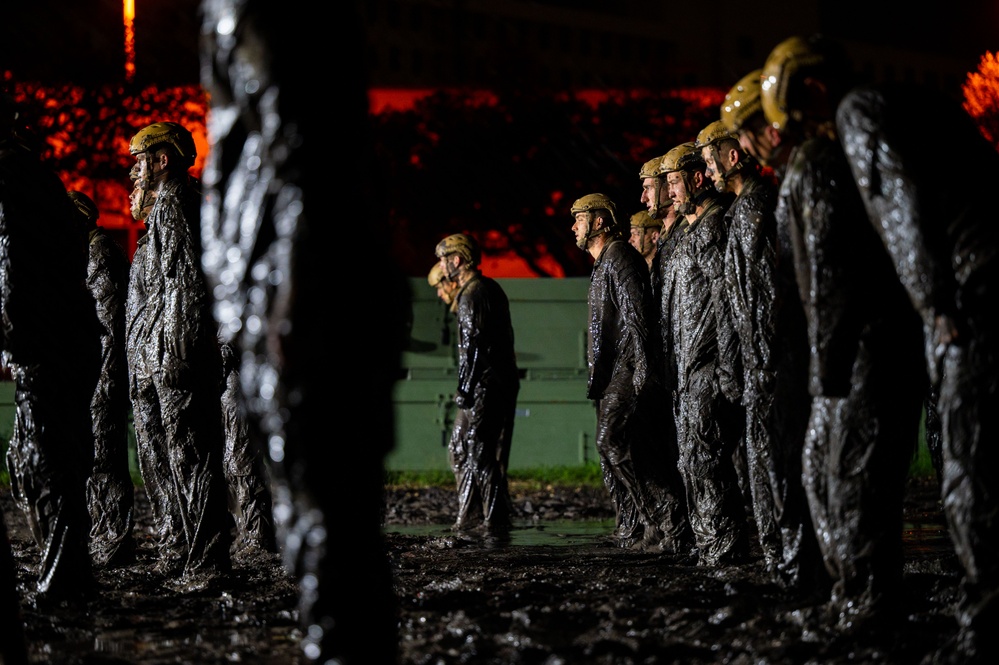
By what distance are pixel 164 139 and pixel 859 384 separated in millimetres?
4716

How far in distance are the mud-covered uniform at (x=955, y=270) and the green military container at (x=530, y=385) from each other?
12.9 meters

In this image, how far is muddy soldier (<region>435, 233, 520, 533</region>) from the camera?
12.3 metres

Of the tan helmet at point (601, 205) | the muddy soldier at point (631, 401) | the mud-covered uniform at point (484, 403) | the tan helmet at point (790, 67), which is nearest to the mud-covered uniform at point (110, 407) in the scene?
the mud-covered uniform at point (484, 403)

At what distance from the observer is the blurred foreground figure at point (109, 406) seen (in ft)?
31.9

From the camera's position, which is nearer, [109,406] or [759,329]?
[759,329]

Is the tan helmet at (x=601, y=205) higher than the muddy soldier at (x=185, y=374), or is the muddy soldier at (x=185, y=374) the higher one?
the tan helmet at (x=601, y=205)

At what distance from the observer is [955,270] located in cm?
497

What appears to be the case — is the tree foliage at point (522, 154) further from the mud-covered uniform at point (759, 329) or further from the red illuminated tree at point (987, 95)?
the mud-covered uniform at point (759, 329)

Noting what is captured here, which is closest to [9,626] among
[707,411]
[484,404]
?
[707,411]

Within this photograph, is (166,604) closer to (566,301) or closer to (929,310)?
(929,310)

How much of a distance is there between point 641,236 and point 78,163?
1790 centimetres

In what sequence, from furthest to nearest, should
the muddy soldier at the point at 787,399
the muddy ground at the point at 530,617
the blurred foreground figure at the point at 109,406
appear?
the blurred foreground figure at the point at 109,406, the muddy soldier at the point at 787,399, the muddy ground at the point at 530,617

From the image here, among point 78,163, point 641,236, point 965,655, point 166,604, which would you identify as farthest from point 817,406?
point 78,163

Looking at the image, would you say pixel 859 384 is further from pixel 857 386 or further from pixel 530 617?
pixel 530 617
